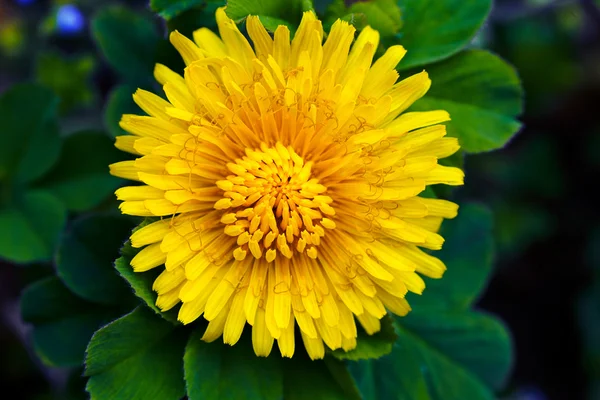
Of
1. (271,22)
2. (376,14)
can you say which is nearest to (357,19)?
(376,14)

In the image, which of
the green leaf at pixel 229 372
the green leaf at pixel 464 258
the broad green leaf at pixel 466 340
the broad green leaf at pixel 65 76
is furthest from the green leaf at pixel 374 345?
the broad green leaf at pixel 65 76

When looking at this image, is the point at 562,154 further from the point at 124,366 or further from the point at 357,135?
the point at 124,366

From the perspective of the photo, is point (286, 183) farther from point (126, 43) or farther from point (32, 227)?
point (32, 227)

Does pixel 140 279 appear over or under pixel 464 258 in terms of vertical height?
over

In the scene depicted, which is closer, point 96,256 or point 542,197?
point 96,256

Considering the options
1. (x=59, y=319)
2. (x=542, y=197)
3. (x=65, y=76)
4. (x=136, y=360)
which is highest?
(x=65, y=76)

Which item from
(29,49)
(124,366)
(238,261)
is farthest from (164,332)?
(29,49)

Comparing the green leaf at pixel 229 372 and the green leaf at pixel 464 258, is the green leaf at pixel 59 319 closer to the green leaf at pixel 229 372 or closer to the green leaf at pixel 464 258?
the green leaf at pixel 229 372

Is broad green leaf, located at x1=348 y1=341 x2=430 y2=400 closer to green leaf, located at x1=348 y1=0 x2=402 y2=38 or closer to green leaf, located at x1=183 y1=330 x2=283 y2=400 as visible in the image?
green leaf, located at x1=183 y1=330 x2=283 y2=400
